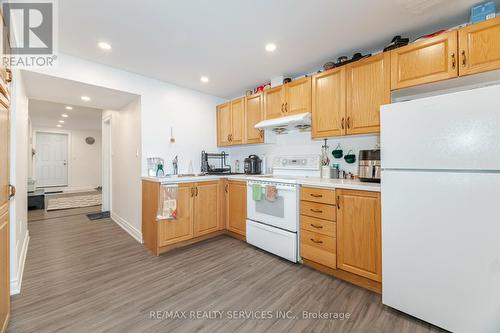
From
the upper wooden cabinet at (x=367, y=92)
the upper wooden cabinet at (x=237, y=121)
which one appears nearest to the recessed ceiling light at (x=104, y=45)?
the upper wooden cabinet at (x=237, y=121)

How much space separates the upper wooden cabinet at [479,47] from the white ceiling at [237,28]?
0.24m

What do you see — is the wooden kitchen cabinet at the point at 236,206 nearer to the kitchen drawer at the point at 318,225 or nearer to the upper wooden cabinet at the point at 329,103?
the kitchen drawer at the point at 318,225

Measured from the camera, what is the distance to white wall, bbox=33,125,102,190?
8.12m

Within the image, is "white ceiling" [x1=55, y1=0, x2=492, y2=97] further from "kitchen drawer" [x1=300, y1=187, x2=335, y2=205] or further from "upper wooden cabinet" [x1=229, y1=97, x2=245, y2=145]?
"kitchen drawer" [x1=300, y1=187, x2=335, y2=205]

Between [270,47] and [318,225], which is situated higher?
[270,47]

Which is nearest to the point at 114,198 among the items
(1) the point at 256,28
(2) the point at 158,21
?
(2) the point at 158,21

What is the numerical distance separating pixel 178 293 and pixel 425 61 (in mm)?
3047

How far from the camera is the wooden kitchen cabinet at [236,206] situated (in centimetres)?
309

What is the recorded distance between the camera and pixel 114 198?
4.14m

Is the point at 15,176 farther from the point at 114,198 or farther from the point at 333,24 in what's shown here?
the point at 333,24

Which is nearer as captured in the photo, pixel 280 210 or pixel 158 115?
pixel 280 210

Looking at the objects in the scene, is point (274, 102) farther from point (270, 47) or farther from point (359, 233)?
point (359, 233)

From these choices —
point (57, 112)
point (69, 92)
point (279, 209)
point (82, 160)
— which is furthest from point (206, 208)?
point (82, 160)

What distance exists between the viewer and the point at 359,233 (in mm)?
1948
